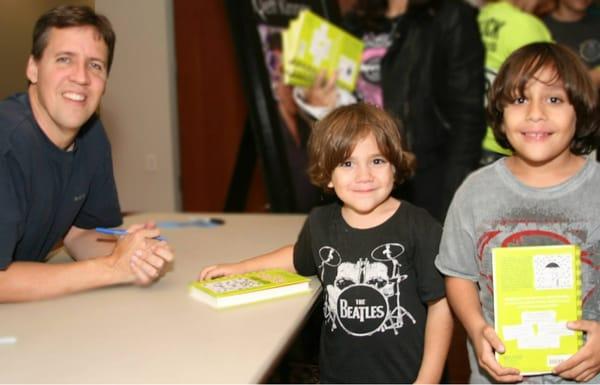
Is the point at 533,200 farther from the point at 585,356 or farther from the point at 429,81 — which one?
the point at 429,81

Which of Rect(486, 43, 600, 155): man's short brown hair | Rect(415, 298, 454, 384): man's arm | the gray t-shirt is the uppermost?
Rect(486, 43, 600, 155): man's short brown hair

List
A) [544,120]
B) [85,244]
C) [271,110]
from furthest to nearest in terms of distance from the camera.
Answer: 1. [271,110]
2. [85,244]
3. [544,120]

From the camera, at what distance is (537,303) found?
3.59 feet

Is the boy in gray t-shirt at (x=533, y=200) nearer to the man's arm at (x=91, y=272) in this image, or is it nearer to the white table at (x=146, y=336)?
the white table at (x=146, y=336)

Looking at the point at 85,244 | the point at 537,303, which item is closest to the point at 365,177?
the point at 537,303

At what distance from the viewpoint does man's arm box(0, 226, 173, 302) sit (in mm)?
1229

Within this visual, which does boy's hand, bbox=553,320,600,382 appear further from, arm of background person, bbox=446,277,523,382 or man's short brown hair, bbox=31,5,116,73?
man's short brown hair, bbox=31,5,116,73

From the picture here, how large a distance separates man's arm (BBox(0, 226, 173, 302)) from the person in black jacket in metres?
1.52

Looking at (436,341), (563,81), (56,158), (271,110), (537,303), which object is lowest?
(436,341)

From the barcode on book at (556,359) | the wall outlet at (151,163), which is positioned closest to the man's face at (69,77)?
the wall outlet at (151,163)

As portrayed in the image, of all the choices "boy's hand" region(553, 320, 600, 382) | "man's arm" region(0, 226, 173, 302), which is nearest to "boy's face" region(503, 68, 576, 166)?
"boy's hand" region(553, 320, 600, 382)

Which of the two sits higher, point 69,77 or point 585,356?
point 69,77

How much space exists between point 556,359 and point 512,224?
0.24 m

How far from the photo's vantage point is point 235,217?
212cm
